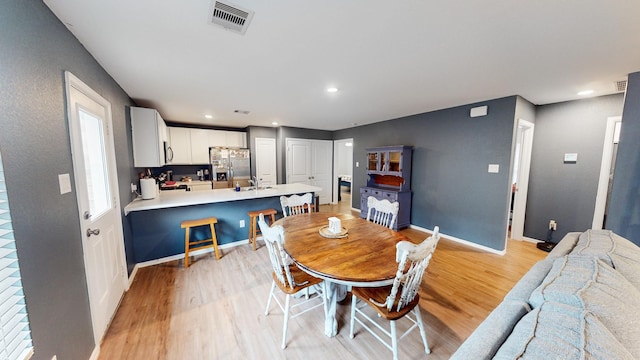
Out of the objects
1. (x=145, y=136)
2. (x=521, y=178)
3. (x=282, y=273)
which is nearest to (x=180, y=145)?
(x=145, y=136)

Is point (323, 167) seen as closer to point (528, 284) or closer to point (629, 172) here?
point (629, 172)

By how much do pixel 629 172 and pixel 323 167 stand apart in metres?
5.19

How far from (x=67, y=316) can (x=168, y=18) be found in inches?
76.2

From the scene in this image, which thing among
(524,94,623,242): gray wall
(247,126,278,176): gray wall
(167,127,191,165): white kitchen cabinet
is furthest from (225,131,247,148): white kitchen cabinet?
(524,94,623,242): gray wall

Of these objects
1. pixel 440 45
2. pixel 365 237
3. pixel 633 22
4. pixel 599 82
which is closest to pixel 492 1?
pixel 440 45

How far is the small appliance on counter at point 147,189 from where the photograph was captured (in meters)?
2.89

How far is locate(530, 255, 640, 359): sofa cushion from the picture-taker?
2.25 ft

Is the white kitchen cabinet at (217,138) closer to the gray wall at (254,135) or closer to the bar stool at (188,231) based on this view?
the gray wall at (254,135)

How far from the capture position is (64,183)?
1326mm

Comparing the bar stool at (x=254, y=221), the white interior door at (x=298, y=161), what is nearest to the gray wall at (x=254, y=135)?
the white interior door at (x=298, y=161)

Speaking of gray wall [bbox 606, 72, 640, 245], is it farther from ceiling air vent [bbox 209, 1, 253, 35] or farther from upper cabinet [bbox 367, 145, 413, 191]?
ceiling air vent [bbox 209, 1, 253, 35]

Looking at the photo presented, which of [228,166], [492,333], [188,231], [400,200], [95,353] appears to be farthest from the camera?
[228,166]

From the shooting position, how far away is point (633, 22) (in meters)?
1.41

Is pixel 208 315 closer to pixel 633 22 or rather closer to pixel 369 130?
pixel 633 22
